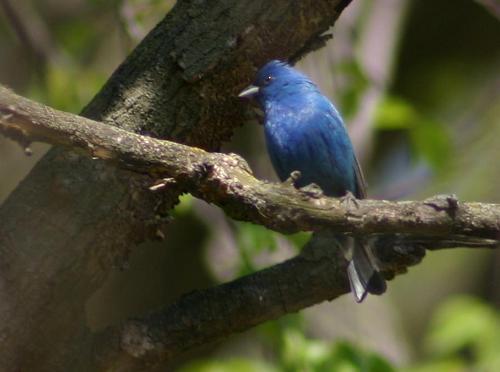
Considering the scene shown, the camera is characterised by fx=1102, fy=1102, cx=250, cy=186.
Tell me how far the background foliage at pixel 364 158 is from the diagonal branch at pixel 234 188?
4.94 feet

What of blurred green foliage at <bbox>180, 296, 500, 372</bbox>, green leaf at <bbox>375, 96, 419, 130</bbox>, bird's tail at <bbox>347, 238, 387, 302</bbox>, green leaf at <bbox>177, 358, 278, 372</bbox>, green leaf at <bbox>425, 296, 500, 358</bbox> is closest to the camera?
bird's tail at <bbox>347, 238, 387, 302</bbox>

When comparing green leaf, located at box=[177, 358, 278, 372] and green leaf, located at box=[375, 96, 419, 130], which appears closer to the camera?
green leaf, located at box=[177, 358, 278, 372]

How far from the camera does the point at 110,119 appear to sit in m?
3.58

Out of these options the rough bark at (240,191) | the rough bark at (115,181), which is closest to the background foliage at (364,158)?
the rough bark at (115,181)

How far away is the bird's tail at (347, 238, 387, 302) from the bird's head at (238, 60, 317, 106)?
2.53 ft

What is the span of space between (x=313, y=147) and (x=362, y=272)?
2.65 ft

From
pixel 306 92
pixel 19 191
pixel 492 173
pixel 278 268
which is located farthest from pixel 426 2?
pixel 19 191

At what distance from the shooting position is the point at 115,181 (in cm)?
352

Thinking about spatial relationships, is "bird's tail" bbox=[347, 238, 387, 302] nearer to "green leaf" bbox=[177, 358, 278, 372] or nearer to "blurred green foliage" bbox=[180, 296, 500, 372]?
"blurred green foliage" bbox=[180, 296, 500, 372]

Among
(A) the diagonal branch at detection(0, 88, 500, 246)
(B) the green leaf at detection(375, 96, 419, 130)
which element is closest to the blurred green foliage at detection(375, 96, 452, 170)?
(B) the green leaf at detection(375, 96, 419, 130)

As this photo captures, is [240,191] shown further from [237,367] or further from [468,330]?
[468,330]

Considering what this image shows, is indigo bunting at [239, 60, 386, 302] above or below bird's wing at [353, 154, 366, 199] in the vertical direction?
above

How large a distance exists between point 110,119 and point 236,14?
0.55 m

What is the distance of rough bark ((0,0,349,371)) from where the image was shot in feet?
11.4
